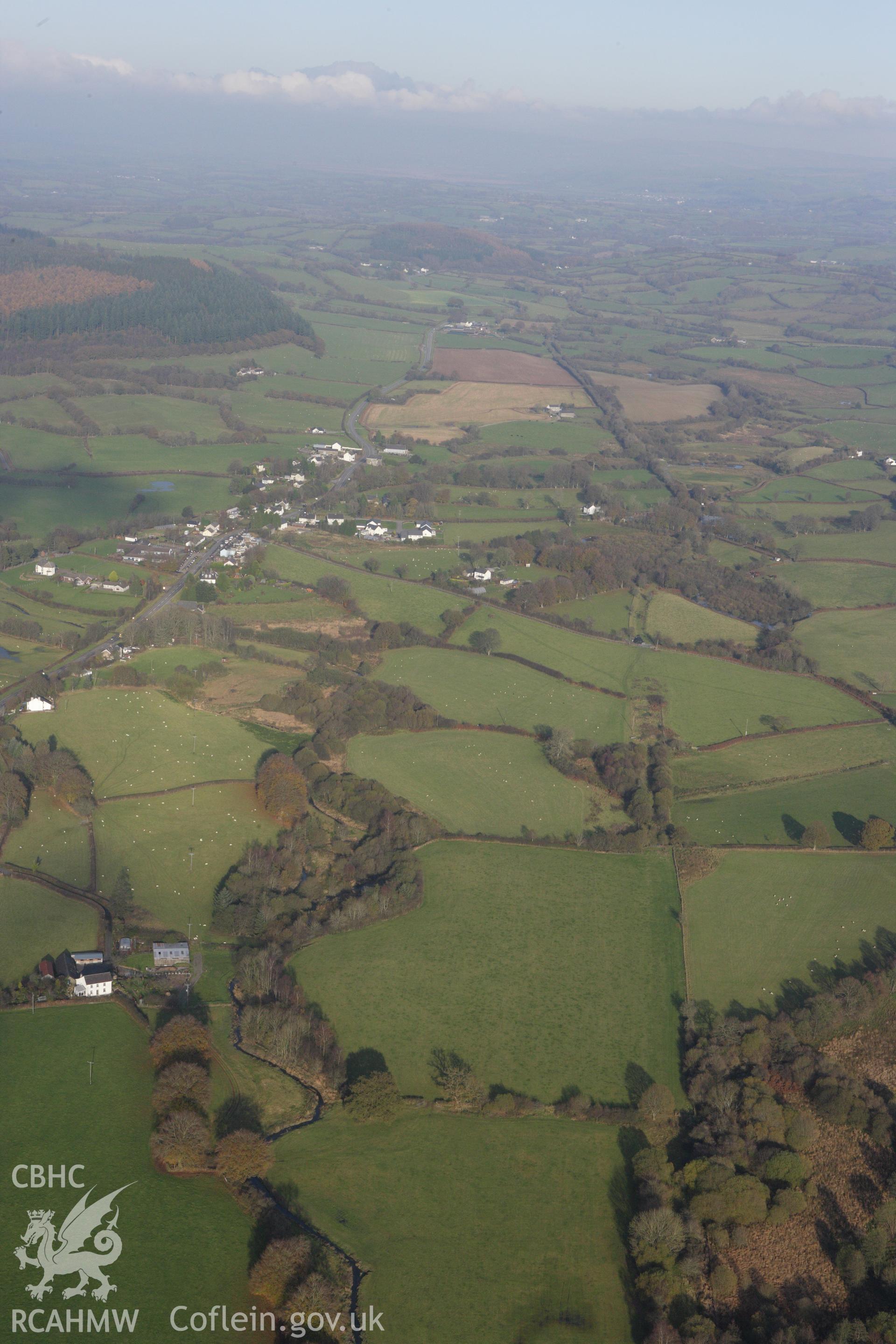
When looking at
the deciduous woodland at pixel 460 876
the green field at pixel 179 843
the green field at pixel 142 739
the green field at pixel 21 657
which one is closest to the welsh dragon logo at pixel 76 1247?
the deciduous woodland at pixel 460 876

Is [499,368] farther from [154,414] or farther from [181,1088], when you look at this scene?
[181,1088]

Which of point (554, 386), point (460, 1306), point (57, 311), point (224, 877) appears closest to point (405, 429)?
point (554, 386)

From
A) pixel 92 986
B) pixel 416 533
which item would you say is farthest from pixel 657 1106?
pixel 416 533

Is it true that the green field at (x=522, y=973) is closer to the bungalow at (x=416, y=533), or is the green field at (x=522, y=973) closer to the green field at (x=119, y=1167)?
the green field at (x=119, y=1167)

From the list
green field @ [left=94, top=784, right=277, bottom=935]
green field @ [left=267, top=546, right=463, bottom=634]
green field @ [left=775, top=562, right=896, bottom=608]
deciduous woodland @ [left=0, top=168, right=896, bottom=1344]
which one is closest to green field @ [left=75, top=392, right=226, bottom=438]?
deciduous woodland @ [left=0, top=168, right=896, bottom=1344]

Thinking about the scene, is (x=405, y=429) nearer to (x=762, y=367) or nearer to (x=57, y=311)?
(x=57, y=311)

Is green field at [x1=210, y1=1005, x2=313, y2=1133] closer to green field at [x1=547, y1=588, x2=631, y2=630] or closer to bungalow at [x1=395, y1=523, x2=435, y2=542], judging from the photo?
green field at [x1=547, y1=588, x2=631, y2=630]
